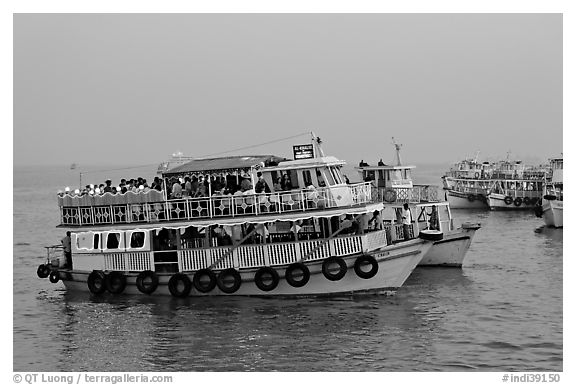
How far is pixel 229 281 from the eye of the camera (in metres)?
28.4

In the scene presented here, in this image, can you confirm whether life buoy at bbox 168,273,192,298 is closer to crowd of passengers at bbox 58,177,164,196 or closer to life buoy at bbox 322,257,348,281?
crowd of passengers at bbox 58,177,164,196

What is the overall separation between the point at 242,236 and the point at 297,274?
3.23m

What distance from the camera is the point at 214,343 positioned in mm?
23781

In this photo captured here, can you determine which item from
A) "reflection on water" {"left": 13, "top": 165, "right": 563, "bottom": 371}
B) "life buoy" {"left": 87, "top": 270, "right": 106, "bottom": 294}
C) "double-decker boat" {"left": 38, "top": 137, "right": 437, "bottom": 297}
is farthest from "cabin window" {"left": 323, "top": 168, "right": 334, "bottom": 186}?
"life buoy" {"left": 87, "top": 270, "right": 106, "bottom": 294}

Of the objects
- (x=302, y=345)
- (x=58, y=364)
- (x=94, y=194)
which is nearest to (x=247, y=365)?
(x=302, y=345)

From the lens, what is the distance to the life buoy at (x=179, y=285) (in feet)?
94.2

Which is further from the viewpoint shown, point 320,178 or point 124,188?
point 124,188

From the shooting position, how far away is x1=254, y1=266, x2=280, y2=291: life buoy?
27.9m

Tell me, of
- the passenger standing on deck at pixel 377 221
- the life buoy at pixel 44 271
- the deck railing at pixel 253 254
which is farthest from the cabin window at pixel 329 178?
the life buoy at pixel 44 271

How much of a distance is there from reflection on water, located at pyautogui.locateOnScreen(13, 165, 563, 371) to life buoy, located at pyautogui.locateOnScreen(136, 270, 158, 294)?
16.9 inches

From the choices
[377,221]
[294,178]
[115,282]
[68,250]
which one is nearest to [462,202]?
[377,221]

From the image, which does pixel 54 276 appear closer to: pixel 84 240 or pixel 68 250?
pixel 68 250

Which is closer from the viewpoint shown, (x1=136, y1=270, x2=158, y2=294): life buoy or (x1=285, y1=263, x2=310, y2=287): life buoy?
(x1=285, y1=263, x2=310, y2=287): life buoy

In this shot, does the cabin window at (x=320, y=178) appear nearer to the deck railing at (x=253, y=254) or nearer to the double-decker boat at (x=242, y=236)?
the double-decker boat at (x=242, y=236)
